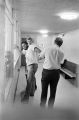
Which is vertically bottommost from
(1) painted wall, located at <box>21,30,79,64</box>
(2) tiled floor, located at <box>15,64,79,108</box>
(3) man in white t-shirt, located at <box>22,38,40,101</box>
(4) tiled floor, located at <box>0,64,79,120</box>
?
(4) tiled floor, located at <box>0,64,79,120</box>

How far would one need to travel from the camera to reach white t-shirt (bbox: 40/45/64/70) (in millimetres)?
988

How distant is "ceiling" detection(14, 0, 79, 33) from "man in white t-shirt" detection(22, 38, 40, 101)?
110 millimetres

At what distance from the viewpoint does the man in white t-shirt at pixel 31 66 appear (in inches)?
40.4

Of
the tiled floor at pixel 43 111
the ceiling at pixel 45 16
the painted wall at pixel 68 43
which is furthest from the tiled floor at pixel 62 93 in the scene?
the ceiling at pixel 45 16

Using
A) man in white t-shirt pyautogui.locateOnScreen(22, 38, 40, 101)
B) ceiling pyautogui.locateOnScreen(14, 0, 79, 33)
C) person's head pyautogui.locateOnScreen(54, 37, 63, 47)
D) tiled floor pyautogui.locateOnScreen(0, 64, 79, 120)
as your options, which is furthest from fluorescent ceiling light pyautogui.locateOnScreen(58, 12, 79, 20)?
tiled floor pyautogui.locateOnScreen(0, 64, 79, 120)

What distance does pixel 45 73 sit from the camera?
1021 millimetres

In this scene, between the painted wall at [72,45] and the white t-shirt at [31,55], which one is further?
the white t-shirt at [31,55]

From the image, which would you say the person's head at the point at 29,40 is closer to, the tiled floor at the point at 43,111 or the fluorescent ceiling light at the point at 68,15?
the fluorescent ceiling light at the point at 68,15

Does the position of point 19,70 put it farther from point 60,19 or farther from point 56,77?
point 60,19

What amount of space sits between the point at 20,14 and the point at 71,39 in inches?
16.2

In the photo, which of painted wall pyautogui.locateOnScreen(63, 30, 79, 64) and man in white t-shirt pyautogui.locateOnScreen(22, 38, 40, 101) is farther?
man in white t-shirt pyautogui.locateOnScreen(22, 38, 40, 101)

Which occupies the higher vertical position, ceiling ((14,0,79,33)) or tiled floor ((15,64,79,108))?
ceiling ((14,0,79,33))

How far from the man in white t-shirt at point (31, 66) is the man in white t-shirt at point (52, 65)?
0.05 m

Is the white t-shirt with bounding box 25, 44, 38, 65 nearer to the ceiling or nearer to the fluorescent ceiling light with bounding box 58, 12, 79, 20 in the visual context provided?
the ceiling
